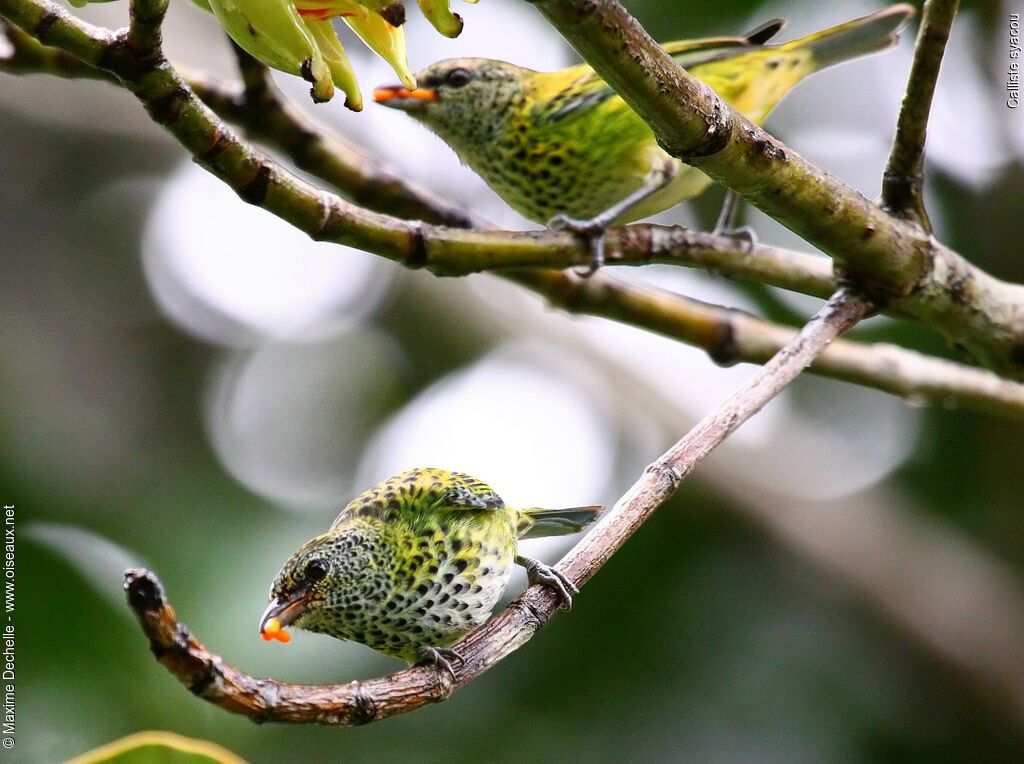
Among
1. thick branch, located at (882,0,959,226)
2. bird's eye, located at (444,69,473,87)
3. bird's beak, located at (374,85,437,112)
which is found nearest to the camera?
thick branch, located at (882,0,959,226)

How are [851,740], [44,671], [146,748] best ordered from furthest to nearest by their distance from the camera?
[851,740], [44,671], [146,748]

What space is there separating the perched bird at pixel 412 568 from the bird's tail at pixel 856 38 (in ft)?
5.10

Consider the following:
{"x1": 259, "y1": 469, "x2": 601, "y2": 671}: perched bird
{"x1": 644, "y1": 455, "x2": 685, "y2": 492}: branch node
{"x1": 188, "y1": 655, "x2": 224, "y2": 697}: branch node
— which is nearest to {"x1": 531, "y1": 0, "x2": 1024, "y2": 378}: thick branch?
{"x1": 644, "y1": 455, "x2": 685, "y2": 492}: branch node

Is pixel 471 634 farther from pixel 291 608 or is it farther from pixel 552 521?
pixel 552 521

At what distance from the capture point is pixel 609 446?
6.29 metres

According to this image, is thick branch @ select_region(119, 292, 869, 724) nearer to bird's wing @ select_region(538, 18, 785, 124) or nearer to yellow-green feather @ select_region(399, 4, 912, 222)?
yellow-green feather @ select_region(399, 4, 912, 222)

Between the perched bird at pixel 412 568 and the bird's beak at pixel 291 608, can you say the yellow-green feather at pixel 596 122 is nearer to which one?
the perched bird at pixel 412 568

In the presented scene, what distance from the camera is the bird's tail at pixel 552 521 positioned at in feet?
9.43

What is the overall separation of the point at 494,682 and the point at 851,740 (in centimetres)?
165

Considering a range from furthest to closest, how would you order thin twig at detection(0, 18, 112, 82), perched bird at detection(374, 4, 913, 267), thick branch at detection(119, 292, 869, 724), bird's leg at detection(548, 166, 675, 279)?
perched bird at detection(374, 4, 913, 267) < bird's leg at detection(548, 166, 675, 279) < thin twig at detection(0, 18, 112, 82) < thick branch at detection(119, 292, 869, 724)

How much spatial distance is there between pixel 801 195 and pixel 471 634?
895mm

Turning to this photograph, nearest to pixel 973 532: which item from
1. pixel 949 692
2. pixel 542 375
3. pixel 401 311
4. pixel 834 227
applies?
pixel 949 692

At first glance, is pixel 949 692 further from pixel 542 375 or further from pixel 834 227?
pixel 834 227

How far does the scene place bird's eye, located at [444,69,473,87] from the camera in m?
3.89
